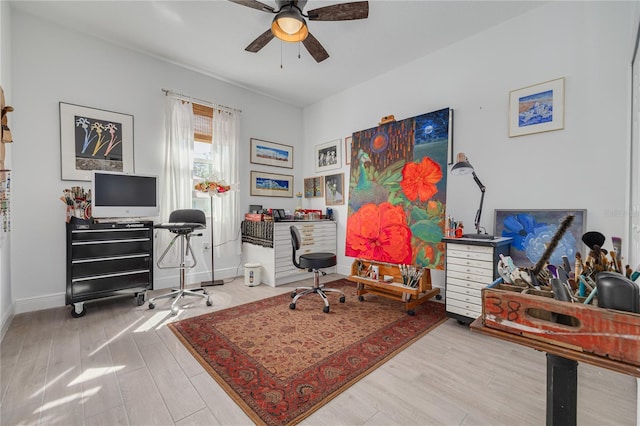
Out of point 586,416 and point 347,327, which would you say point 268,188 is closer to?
point 347,327

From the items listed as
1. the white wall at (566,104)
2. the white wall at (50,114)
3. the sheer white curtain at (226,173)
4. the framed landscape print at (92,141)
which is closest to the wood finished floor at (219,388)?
the white wall at (50,114)

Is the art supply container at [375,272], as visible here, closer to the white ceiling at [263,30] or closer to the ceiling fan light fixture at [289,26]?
the ceiling fan light fixture at [289,26]

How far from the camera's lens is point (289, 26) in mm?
2277

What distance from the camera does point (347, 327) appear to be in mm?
2471

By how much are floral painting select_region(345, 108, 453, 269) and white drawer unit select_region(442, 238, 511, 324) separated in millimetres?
541

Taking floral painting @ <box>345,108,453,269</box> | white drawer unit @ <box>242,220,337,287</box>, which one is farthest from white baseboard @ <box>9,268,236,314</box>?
floral painting @ <box>345,108,453,269</box>

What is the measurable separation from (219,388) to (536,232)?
2968mm

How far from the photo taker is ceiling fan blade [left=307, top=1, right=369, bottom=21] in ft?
7.20

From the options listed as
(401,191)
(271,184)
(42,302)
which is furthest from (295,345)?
(271,184)

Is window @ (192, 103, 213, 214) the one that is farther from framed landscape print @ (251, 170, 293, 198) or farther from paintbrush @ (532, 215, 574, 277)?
paintbrush @ (532, 215, 574, 277)

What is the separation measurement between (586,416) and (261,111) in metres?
4.91

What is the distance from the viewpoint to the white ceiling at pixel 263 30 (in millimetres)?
2660

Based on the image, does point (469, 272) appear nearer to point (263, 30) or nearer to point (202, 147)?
point (263, 30)

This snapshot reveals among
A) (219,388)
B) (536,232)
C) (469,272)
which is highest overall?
(536,232)
